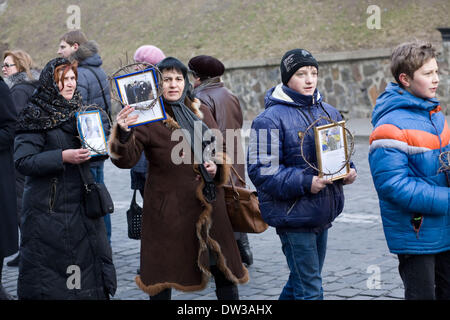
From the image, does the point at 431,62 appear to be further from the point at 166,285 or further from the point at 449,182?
the point at 166,285

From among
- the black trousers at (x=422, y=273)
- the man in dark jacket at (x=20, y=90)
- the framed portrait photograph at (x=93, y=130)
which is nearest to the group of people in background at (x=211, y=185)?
the black trousers at (x=422, y=273)

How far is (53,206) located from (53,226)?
135mm

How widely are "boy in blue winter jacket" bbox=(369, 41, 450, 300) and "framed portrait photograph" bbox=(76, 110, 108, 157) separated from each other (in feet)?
5.92

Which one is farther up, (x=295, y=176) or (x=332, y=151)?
(x=332, y=151)

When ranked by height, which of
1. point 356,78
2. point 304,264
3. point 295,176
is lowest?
→ point 356,78

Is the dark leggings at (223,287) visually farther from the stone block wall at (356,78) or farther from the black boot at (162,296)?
A: the stone block wall at (356,78)

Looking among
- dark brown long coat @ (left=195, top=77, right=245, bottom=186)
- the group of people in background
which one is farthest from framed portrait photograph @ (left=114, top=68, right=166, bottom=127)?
dark brown long coat @ (left=195, top=77, right=245, bottom=186)

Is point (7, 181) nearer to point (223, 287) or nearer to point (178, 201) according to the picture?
point (178, 201)

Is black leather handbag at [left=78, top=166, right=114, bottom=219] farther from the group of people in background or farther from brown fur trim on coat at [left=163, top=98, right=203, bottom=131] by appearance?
brown fur trim on coat at [left=163, top=98, right=203, bottom=131]

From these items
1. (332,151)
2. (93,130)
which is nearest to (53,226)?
(93,130)

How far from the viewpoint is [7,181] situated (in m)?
5.41

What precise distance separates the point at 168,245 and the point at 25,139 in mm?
1238

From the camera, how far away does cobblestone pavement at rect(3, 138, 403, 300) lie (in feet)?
19.7

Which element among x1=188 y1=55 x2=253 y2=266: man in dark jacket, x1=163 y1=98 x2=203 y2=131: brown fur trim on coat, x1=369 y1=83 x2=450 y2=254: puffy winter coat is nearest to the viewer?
x1=369 y1=83 x2=450 y2=254: puffy winter coat
